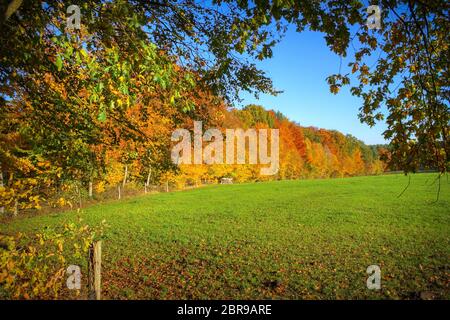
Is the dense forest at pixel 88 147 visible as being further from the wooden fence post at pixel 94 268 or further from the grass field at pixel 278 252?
the grass field at pixel 278 252

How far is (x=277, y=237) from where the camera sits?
12.1 metres

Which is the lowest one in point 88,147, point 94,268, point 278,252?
point 278,252

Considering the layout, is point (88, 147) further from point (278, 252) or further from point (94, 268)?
point (278, 252)

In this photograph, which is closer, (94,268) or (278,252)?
(94,268)

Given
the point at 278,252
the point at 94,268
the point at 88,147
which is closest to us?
the point at 94,268

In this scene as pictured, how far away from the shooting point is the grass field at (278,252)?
7.13 m

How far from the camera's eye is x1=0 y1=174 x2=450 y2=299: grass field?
7129mm

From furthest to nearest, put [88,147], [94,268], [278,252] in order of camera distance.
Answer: [278,252] → [88,147] → [94,268]

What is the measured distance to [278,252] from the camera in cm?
1005

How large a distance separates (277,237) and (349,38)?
898cm

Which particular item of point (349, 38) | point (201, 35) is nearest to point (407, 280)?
point (349, 38)

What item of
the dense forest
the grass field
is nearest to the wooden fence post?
the dense forest

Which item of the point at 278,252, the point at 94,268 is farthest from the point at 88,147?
the point at 278,252
